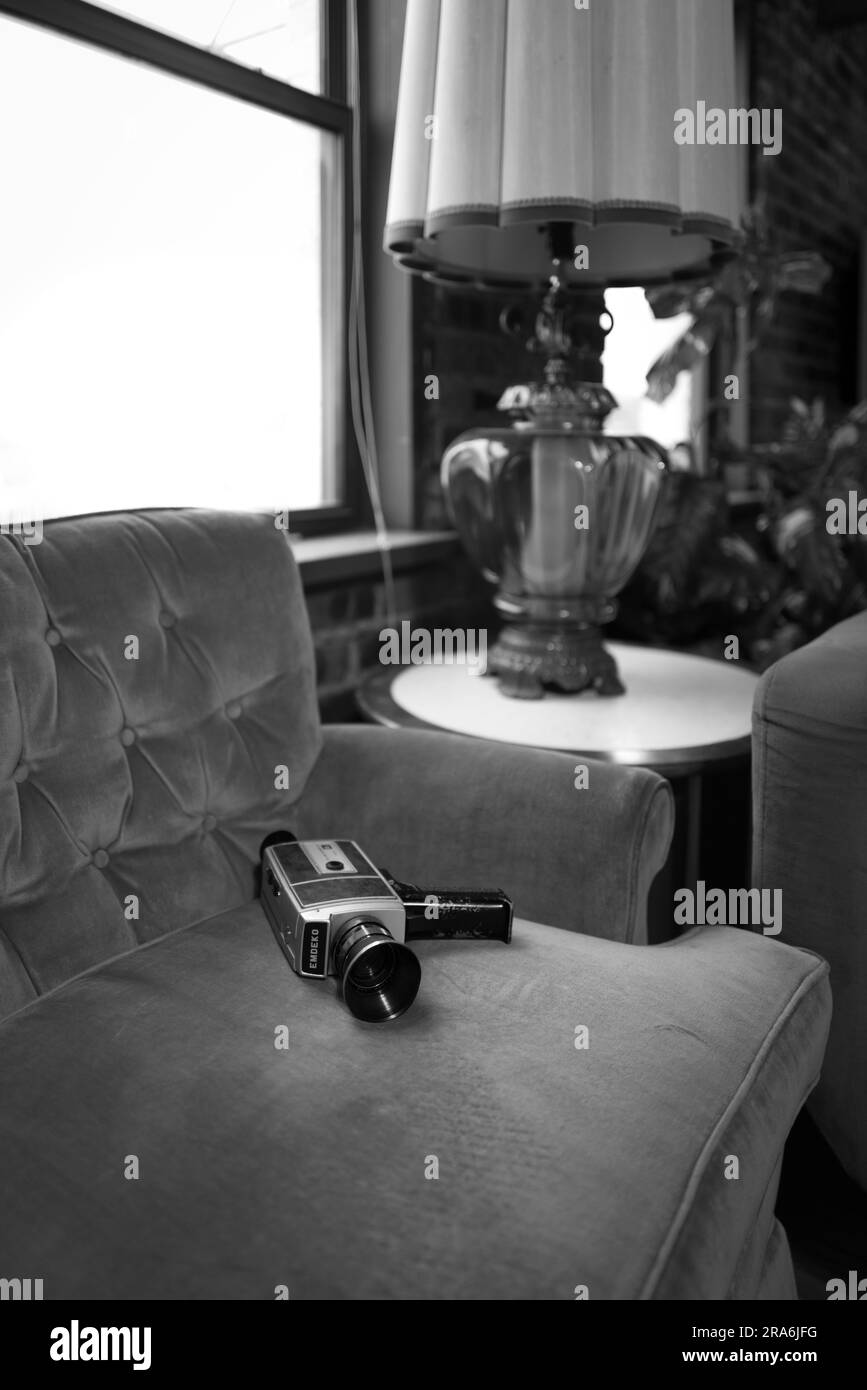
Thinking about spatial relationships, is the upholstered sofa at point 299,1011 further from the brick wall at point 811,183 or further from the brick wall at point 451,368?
the brick wall at point 811,183

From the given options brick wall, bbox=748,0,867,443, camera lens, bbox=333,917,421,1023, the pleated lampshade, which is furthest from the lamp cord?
brick wall, bbox=748,0,867,443

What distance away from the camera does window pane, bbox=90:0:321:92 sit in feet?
5.22

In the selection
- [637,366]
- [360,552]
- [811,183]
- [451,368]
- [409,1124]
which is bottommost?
[409,1124]

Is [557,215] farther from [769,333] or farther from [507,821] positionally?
[769,333]

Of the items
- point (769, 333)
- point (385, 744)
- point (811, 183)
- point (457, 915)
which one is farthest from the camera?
point (811, 183)

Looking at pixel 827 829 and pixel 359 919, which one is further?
pixel 827 829

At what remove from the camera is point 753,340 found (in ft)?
8.67

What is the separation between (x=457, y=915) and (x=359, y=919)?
126 millimetres

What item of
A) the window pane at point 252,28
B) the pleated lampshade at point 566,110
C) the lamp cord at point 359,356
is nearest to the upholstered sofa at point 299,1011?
the pleated lampshade at point 566,110

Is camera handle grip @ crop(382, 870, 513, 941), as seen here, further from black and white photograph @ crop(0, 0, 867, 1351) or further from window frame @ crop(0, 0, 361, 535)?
window frame @ crop(0, 0, 361, 535)

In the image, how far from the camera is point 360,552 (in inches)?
71.7

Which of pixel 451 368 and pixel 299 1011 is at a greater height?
pixel 451 368

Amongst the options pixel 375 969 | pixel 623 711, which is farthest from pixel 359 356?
pixel 375 969
